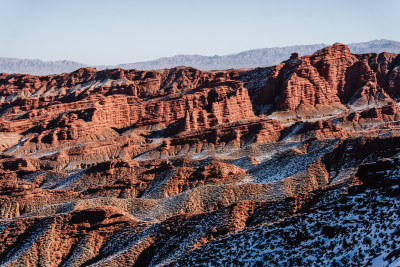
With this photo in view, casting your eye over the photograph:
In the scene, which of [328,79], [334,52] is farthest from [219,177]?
[334,52]

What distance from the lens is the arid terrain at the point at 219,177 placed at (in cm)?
2300

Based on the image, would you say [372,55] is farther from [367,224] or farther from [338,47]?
[367,224]

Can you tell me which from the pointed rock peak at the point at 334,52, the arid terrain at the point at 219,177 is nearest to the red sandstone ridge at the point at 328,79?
the pointed rock peak at the point at 334,52

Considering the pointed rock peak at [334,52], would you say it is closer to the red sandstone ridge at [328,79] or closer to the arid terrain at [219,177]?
the red sandstone ridge at [328,79]

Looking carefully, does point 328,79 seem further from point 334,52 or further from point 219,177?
point 219,177

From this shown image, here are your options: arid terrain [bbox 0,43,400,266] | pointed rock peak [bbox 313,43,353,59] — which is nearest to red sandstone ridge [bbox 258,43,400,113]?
pointed rock peak [bbox 313,43,353,59]

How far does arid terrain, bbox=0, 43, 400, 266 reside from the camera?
23.0m

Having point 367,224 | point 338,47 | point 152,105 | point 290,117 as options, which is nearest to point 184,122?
point 152,105

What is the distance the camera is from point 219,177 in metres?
58.9

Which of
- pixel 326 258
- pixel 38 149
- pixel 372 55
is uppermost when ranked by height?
pixel 372 55

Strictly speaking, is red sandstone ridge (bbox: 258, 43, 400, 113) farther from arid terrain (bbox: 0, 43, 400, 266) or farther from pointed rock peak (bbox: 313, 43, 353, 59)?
arid terrain (bbox: 0, 43, 400, 266)

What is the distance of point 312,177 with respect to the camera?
50.1m

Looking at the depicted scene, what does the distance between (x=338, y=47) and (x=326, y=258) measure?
135188mm

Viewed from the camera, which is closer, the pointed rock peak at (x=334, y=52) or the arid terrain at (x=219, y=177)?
the arid terrain at (x=219, y=177)
